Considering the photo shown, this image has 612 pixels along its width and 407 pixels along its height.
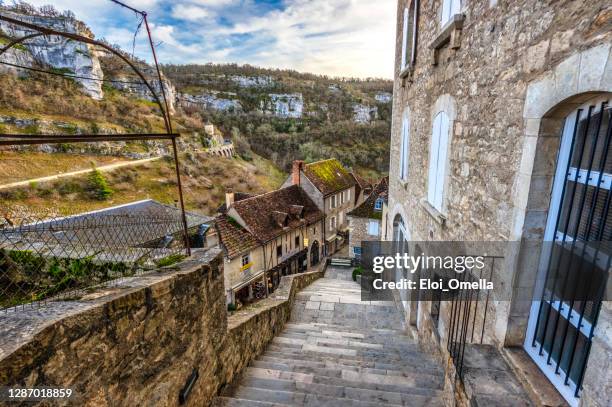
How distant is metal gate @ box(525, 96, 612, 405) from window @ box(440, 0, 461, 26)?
8.62ft

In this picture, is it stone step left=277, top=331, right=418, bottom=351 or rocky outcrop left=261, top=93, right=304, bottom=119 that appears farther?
rocky outcrop left=261, top=93, right=304, bottom=119

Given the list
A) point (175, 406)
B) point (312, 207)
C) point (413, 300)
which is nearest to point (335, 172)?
point (312, 207)

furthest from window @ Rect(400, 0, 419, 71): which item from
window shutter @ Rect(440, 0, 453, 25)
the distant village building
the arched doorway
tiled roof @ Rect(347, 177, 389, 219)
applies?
the distant village building

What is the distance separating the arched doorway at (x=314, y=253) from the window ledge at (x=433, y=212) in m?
16.9

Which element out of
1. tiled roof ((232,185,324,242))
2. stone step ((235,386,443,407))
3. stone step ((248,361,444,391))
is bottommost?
tiled roof ((232,185,324,242))

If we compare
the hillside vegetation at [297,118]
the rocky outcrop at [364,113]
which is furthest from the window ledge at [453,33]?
the rocky outcrop at [364,113]

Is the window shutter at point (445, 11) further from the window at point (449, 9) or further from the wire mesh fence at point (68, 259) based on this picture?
the wire mesh fence at point (68, 259)

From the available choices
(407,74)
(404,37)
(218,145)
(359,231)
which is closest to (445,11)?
(407,74)

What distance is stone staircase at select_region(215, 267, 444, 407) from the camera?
350cm

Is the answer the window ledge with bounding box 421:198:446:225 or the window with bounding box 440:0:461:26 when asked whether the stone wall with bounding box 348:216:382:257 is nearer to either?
the window ledge with bounding box 421:198:446:225

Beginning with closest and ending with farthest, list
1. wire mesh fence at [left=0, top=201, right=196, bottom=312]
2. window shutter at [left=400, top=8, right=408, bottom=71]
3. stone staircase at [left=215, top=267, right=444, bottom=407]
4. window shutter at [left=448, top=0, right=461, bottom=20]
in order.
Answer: wire mesh fence at [left=0, top=201, right=196, bottom=312] < stone staircase at [left=215, top=267, right=444, bottom=407] < window shutter at [left=448, top=0, right=461, bottom=20] < window shutter at [left=400, top=8, right=408, bottom=71]

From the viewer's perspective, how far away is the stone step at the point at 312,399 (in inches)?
133

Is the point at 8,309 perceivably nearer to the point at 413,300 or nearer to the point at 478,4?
the point at 478,4

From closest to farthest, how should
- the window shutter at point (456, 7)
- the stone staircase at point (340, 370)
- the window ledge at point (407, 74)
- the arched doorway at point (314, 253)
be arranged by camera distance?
the stone staircase at point (340, 370)
the window shutter at point (456, 7)
the window ledge at point (407, 74)
the arched doorway at point (314, 253)
